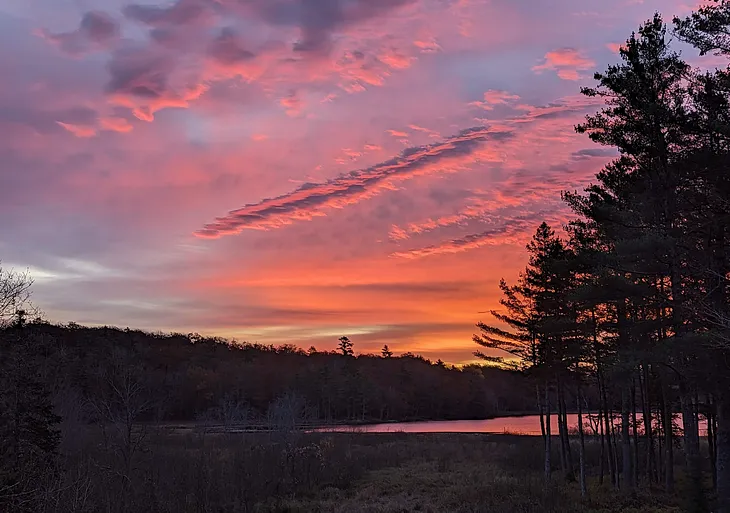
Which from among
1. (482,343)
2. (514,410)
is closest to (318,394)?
(514,410)

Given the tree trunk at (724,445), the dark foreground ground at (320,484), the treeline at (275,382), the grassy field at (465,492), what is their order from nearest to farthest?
the tree trunk at (724,445) → the dark foreground ground at (320,484) → the grassy field at (465,492) → the treeline at (275,382)

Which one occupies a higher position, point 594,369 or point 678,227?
point 678,227

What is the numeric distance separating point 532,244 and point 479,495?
13.0 metres

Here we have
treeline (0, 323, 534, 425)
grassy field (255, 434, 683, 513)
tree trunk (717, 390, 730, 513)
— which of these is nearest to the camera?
tree trunk (717, 390, 730, 513)

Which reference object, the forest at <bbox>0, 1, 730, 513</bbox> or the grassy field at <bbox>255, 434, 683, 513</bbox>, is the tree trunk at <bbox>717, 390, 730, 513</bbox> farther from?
the grassy field at <bbox>255, 434, 683, 513</bbox>

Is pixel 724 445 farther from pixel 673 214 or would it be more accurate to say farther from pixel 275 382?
pixel 275 382

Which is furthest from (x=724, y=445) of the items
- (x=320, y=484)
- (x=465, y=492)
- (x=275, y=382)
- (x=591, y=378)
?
(x=275, y=382)

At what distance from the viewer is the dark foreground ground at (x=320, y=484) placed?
20.3 m

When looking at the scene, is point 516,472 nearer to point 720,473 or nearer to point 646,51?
point 720,473

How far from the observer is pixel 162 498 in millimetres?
21953

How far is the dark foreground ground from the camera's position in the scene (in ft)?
66.7

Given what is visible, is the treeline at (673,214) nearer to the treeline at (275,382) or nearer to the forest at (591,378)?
the forest at (591,378)

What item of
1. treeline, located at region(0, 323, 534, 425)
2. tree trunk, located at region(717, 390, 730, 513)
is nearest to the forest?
tree trunk, located at region(717, 390, 730, 513)

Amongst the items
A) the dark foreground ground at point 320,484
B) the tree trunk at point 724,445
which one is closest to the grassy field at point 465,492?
the dark foreground ground at point 320,484
